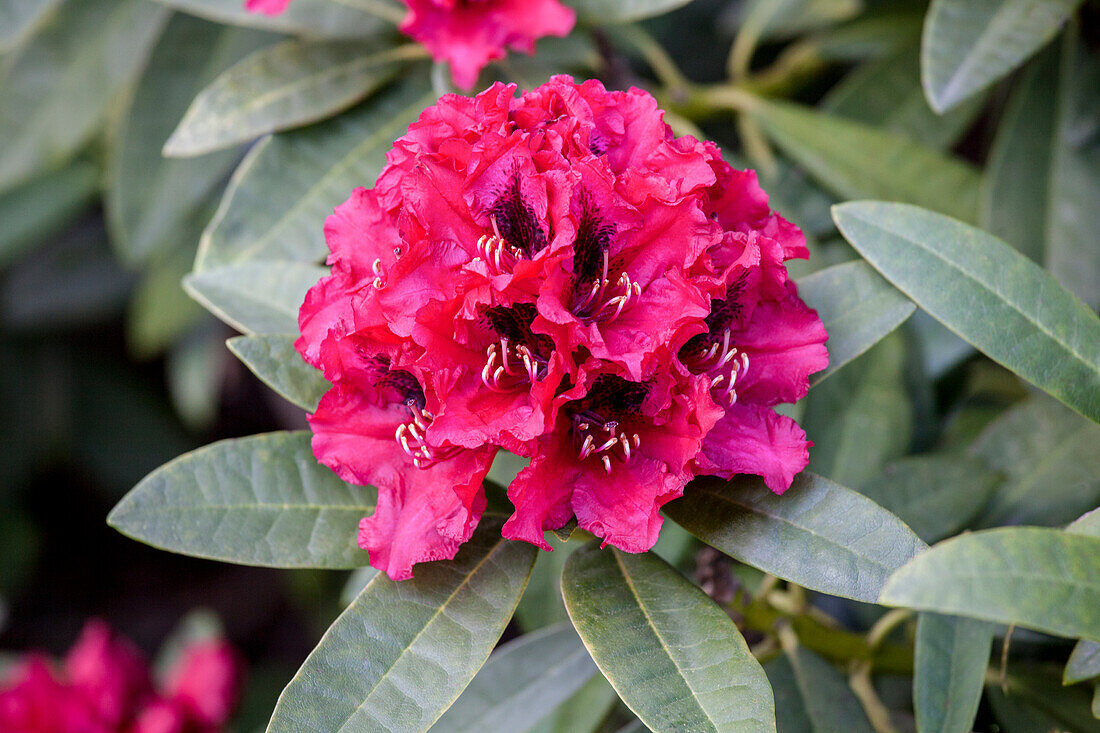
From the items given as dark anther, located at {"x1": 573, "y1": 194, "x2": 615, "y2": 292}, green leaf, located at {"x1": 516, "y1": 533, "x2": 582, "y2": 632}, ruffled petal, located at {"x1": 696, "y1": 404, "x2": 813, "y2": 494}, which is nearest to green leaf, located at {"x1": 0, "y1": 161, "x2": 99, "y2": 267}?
green leaf, located at {"x1": 516, "y1": 533, "x2": 582, "y2": 632}

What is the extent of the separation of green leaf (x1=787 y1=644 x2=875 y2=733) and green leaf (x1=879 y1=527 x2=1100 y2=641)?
43cm

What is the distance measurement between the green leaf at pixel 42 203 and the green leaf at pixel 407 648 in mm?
1590

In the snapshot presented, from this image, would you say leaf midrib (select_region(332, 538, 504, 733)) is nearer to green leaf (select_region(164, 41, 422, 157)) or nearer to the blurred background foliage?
the blurred background foliage

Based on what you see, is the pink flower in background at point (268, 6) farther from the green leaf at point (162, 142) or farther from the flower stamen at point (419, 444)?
the flower stamen at point (419, 444)

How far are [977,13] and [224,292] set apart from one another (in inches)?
37.9

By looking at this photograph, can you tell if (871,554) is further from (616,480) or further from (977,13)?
(977,13)

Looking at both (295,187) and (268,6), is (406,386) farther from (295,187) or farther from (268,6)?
(268,6)

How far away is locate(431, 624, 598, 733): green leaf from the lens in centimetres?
113

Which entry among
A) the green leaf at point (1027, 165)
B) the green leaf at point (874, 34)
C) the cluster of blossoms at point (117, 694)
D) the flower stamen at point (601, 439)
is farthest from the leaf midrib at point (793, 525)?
the cluster of blossoms at point (117, 694)

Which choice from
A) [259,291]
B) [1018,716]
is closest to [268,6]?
[259,291]

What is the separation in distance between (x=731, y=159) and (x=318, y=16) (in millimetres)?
618

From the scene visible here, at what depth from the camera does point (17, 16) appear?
1496 mm

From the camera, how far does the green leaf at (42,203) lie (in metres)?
2.05

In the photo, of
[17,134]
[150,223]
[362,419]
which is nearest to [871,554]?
[362,419]
